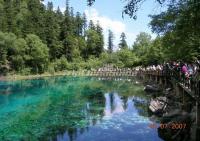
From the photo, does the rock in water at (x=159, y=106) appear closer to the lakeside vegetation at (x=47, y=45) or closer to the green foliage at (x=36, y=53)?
the lakeside vegetation at (x=47, y=45)

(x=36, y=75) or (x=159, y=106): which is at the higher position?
(x=36, y=75)

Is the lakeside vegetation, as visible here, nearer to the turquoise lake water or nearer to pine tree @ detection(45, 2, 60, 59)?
pine tree @ detection(45, 2, 60, 59)

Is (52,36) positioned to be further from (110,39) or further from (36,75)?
(110,39)

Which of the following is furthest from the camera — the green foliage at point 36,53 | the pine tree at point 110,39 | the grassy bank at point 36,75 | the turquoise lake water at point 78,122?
the pine tree at point 110,39

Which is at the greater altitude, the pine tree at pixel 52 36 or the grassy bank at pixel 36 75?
the pine tree at pixel 52 36

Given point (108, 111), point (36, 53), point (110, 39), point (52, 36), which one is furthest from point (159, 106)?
point (110, 39)

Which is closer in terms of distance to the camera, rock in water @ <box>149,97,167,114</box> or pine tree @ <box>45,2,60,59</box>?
rock in water @ <box>149,97,167,114</box>

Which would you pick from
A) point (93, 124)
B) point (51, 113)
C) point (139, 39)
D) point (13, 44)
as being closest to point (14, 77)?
point (13, 44)

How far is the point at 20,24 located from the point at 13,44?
1435 cm

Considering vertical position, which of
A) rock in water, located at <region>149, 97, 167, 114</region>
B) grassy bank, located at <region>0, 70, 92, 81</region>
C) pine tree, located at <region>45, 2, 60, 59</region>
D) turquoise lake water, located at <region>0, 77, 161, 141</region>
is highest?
pine tree, located at <region>45, 2, 60, 59</region>

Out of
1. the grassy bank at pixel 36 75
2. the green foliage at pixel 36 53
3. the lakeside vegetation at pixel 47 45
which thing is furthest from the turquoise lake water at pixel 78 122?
the green foliage at pixel 36 53

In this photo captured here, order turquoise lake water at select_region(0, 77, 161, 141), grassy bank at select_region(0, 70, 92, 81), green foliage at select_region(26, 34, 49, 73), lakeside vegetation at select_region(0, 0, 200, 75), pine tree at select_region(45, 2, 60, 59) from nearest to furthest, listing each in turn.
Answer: turquoise lake water at select_region(0, 77, 161, 141), grassy bank at select_region(0, 70, 92, 81), lakeside vegetation at select_region(0, 0, 200, 75), green foliage at select_region(26, 34, 49, 73), pine tree at select_region(45, 2, 60, 59)

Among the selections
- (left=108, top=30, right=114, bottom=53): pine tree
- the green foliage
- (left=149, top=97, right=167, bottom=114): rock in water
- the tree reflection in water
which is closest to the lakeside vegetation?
the green foliage

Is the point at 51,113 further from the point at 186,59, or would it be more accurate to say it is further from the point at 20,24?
the point at 20,24
